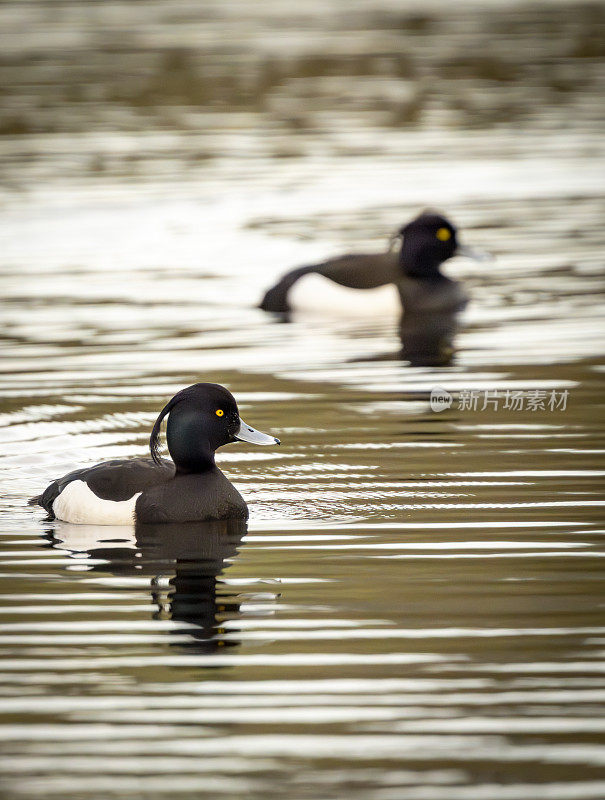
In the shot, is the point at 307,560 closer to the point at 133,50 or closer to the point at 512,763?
the point at 512,763

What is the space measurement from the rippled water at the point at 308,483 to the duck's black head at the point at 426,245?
1.91ft

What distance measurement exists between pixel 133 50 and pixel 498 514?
2477cm

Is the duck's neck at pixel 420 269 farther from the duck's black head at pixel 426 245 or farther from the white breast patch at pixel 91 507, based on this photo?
the white breast patch at pixel 91 507

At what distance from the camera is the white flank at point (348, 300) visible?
14.0 m

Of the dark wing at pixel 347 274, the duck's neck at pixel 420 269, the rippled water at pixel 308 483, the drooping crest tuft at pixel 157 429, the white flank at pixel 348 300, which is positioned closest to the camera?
the rippled water at pixel 308 483

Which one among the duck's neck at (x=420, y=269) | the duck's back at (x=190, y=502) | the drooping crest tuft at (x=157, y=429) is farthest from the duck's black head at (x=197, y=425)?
the duck's neck at (x=420, y=269)

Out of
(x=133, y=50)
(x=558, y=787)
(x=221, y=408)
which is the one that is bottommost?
(x=558, y=787)

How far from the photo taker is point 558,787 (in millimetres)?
4879

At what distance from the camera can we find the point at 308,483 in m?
8.54

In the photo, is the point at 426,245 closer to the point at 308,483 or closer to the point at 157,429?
the point at 308,483

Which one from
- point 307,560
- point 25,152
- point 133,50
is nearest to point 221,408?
point 307,560

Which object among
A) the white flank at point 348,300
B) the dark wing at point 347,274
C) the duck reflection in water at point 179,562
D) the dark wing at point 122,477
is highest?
the dark wing at point 347,274

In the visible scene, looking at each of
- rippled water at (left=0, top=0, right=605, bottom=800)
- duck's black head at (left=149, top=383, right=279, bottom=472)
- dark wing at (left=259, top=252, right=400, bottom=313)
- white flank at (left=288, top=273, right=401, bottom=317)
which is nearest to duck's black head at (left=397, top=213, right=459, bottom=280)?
dark wing at (left=259, top=252, right=400, bottom=313)

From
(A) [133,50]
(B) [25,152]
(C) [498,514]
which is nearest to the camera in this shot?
(C) [498,514]
